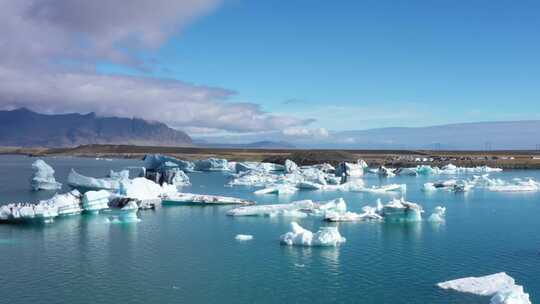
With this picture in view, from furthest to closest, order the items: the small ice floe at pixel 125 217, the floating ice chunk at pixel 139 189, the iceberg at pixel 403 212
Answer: the floating ice chunk at pixel 139 189 < the iceberg at pixel 403 212 < the small ice floe at pixel 125 217

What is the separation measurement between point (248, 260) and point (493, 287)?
23.1 ft

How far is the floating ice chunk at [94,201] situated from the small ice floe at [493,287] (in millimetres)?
17403

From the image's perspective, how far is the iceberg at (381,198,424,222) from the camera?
2386cm

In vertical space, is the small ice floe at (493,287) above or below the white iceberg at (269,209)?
below

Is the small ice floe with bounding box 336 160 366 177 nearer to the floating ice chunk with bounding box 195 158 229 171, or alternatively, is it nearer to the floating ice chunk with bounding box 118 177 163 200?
the floating ice chunk with bounding box 195 158 229 171

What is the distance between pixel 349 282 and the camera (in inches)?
570

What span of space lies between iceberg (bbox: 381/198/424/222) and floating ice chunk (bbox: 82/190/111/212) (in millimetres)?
13220

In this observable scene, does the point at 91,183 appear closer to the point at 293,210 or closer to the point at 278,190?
the point at 293,210

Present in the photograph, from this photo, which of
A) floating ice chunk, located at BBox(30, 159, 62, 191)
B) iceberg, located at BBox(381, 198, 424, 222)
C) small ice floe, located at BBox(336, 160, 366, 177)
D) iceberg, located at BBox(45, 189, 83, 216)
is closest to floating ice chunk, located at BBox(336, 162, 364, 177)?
small ice floe, located at BBox(336, 160, 366, 177)

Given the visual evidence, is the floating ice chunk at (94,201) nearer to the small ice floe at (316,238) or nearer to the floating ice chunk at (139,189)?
the floating ice chunk at (139,189)

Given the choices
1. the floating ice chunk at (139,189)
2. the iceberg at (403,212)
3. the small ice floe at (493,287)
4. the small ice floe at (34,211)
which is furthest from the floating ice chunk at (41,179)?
the small ice floe at (493,287)

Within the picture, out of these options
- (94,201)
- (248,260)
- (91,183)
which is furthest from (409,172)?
(248,260)

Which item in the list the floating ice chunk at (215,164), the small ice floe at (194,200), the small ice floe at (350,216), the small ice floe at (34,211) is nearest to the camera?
the small ice floe at (34,211)

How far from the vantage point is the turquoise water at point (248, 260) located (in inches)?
535
